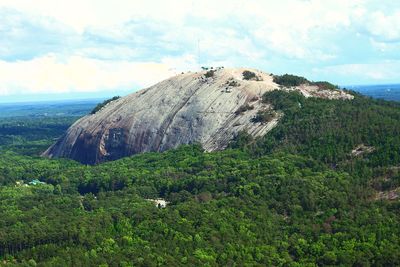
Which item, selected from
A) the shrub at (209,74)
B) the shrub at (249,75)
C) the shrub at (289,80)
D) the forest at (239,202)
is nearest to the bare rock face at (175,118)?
the shrub at (209,74)

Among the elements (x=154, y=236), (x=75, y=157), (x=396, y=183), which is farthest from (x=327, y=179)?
(x=75, y=157)

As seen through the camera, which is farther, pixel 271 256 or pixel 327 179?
pixel 327 179

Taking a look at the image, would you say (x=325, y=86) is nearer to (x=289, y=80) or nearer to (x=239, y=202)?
(x=289, y=80)

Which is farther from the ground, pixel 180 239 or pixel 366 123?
pixel 366 123

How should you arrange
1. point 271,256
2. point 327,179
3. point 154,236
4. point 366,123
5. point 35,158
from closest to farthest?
point 271,256
point 154,236
point 327,179
point 366,123
point 35,158

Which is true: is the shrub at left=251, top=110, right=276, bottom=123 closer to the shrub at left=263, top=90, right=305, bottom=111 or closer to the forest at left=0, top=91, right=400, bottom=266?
the shrub at left=263, top=90, right=305, bottom=111

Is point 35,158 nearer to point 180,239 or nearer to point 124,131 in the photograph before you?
point 124,131
